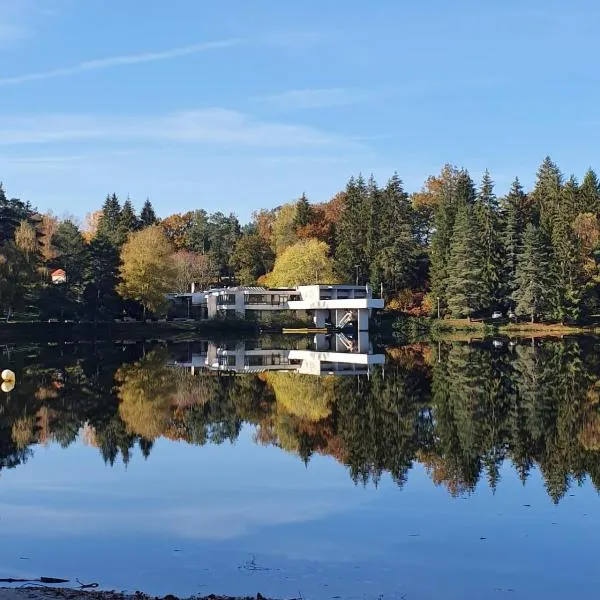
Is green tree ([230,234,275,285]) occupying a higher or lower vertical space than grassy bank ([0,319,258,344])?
higher

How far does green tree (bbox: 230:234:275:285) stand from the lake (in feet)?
197

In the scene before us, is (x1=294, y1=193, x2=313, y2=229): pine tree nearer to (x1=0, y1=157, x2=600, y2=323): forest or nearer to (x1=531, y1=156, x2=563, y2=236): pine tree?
(x1=0, y1=157, x2=600, y2=323): forest

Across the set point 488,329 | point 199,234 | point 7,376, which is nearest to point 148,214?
point 199,234

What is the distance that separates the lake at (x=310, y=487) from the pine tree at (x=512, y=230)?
4058 cm

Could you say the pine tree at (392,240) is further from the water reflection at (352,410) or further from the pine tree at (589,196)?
the water reflection at (352,410)

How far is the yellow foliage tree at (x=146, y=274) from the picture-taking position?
61.1 meters

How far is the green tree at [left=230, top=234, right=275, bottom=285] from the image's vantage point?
87.9 m

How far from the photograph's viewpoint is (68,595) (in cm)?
730

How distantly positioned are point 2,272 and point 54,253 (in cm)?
2126

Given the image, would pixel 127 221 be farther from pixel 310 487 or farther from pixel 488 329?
pixel 310 487

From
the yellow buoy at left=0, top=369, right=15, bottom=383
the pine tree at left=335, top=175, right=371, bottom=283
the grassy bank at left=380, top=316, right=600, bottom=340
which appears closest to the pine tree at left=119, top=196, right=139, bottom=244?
the pine tree at left=335, top=175, right=371, bottom=283

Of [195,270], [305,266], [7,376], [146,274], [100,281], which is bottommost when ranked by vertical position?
[7,376]

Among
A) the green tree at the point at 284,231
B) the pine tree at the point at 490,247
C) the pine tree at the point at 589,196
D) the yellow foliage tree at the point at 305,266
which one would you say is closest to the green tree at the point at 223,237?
the green tree at the point at 284,231

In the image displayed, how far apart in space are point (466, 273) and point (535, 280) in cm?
528
